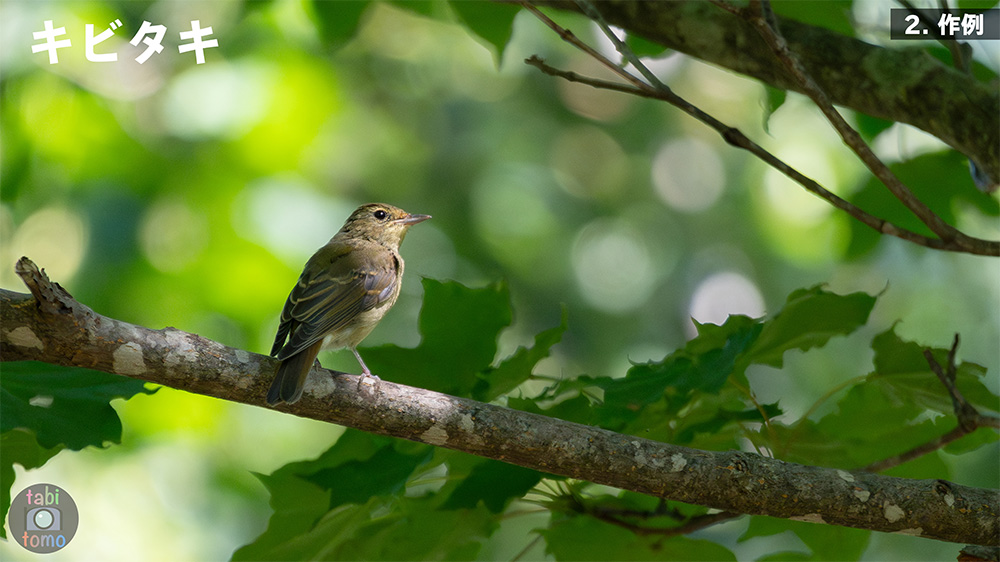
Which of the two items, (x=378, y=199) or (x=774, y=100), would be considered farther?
(x=378, y=199)

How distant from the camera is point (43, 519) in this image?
271cm

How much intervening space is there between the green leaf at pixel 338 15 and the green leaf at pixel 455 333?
1.03 m

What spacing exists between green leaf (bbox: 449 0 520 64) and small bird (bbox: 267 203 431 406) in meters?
1.04

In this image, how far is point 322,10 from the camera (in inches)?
108

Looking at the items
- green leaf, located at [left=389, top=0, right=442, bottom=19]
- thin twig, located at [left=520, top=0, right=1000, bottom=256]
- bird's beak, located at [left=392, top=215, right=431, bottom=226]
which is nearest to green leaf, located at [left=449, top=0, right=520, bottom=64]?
green leaf, located at [left=389, top=0, right=442, bottom=19]

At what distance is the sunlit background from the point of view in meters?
5.38

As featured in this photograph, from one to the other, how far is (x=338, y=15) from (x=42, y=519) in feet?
6.32

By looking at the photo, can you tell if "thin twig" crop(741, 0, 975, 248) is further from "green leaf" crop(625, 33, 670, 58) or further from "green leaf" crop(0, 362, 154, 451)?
"green leaf" crop(0, 362, 154, 451)

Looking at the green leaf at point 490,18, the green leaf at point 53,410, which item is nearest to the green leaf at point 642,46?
the green leaf at point 490,18

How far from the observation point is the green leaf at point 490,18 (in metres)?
2.57

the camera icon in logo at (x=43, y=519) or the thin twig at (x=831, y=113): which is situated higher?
the thin twig at (x=831, y=113)

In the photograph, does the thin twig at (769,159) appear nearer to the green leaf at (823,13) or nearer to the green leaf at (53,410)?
the green leaf at (823,13)

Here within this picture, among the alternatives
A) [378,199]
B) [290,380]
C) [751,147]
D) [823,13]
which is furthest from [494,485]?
[378,199]

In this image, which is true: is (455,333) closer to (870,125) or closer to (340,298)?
(340,298)
